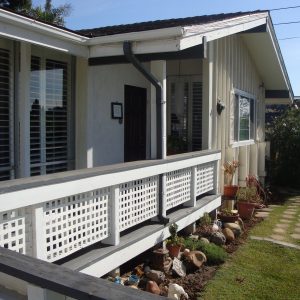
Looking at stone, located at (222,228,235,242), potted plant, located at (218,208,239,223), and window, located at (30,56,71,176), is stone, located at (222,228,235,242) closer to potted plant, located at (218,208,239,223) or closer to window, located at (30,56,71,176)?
potted plant, located at (218,208,239,223)

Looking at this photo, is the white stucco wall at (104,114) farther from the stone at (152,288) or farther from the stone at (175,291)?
the stone at (175,291)

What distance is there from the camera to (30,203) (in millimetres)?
3277

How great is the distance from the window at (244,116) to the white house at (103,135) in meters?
1.34

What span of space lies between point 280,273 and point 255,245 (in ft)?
4.10

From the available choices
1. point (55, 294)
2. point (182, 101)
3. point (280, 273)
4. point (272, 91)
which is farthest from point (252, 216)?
point (55, 294)

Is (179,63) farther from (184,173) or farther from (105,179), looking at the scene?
(105,179)

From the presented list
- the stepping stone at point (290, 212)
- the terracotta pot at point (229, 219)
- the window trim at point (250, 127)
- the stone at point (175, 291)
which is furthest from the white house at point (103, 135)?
the stepping stone at point (290, 212)

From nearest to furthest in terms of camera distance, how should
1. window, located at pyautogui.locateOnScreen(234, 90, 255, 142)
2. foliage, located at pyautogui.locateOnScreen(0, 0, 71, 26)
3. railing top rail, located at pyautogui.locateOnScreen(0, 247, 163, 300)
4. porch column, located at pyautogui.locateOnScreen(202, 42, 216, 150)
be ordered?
1. railing top rail, located at pyautogui.locateOnScreen(0, 247, 163, 300)
2. porch column, located at pyautogui.locateOnScreen(202, 42, 216, 150)
3. window, located at pyautogui.locateOnScreen(234, 90, 255, 142)
4. foliage, located at pyautogui.locateOnScreen(0, 0, 71, 26)

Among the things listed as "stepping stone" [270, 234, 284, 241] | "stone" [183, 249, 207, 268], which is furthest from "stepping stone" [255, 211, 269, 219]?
"stone" [183, 249, 207, 268]

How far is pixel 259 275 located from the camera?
5.45 meters

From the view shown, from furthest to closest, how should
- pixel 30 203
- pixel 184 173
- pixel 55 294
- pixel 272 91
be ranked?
1. pixel 272 91
2. pixel 184 173
3. pixel 30 203
4. pixel 55 294

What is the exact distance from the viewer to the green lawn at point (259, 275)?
4.81 m

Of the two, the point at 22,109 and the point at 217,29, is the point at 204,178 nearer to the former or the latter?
the point at 217,29

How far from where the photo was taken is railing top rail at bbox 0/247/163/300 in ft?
4.76
